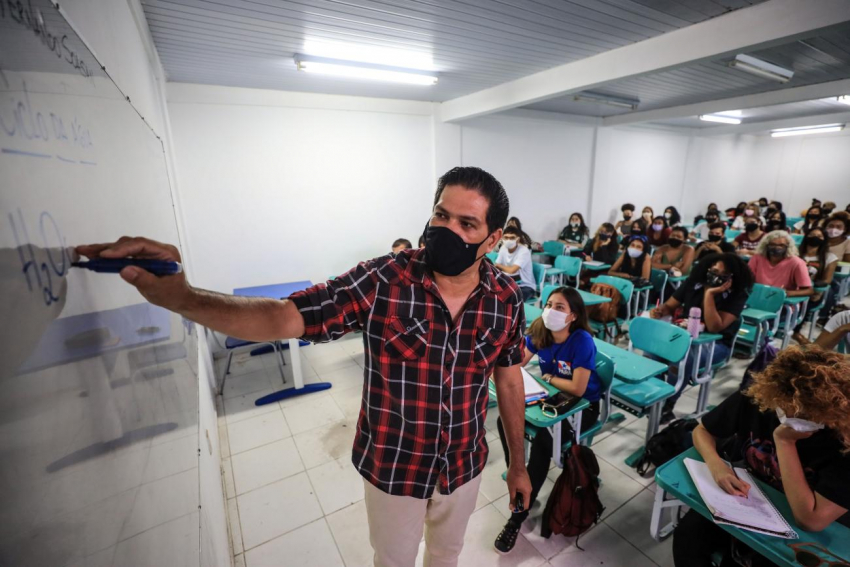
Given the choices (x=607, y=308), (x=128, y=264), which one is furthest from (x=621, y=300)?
(x=128, y=264)

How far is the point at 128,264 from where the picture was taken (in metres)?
0.58

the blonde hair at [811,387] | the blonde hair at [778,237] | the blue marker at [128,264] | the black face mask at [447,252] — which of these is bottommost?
the blonde hair at [811,387]

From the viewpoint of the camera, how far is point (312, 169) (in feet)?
15.7

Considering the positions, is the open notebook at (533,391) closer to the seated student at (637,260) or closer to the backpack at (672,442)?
the backpack at (672,442)

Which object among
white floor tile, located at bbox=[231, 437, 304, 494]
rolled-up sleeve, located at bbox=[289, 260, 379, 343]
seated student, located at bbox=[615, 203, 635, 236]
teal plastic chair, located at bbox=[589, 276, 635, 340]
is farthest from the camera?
seated student, located at bbox=[615, 203, 635, 236]

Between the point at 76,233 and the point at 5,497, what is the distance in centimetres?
35

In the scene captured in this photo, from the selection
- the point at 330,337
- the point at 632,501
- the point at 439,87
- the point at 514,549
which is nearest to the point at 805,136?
the point at 439,87

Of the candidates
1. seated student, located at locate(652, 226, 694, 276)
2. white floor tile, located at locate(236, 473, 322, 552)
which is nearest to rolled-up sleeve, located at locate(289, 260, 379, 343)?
white floor tile, located at locate(236, 473, 322, 552)

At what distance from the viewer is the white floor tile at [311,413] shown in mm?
3170

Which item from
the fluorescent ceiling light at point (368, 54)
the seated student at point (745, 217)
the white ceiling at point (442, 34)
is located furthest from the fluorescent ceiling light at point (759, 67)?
the seated student at point (745, 217)

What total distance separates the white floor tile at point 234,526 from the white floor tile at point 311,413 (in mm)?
737

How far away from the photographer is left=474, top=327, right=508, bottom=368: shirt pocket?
4.10ft

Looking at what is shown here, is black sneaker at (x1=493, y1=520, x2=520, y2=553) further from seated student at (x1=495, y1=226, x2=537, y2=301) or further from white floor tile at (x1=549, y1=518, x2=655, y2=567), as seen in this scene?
seated student at (x1=495, y1=226, x2=537, y2=301)

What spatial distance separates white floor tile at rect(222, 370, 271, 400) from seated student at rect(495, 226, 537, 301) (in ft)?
9.84
